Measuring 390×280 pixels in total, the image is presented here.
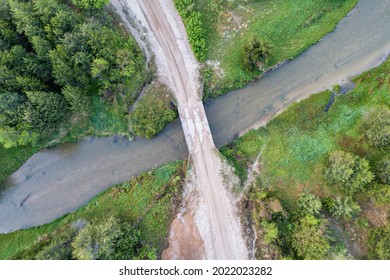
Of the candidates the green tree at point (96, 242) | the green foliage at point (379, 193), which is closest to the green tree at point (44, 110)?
the green tree at point (96, 242)

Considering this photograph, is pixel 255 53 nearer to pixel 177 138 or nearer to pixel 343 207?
pixel 177 138

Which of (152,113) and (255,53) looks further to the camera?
(152,113)

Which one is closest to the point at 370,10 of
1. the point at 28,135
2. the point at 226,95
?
the point at 226,95

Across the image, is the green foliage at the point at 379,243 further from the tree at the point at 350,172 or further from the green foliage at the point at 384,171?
the green foliage at the point at 384,171

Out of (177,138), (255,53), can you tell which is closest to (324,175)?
(255,53)

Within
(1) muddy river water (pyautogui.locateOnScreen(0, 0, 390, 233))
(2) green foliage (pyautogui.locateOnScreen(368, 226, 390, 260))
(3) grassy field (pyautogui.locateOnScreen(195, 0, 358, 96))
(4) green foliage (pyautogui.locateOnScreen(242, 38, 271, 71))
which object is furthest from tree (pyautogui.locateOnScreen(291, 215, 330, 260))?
(4) green foliage (pyautogui.locateOnScreen(242, 38, 271, 71))

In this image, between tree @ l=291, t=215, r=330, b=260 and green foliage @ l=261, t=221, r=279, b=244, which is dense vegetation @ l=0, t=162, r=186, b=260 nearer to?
green foliage @ l=261, t=221, r=279, b=244
